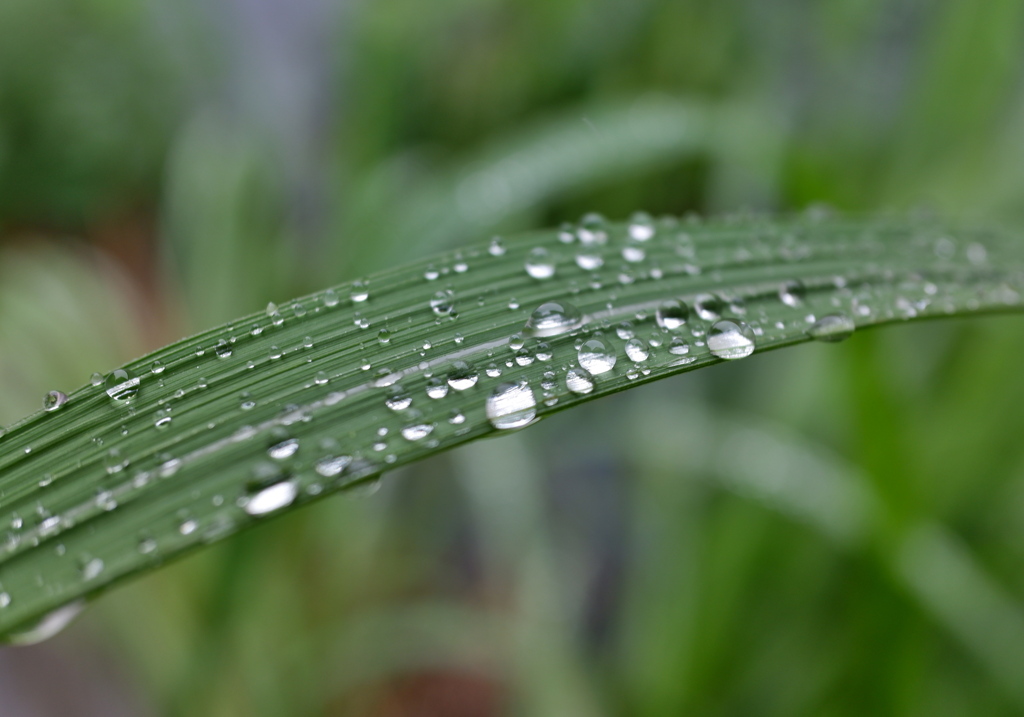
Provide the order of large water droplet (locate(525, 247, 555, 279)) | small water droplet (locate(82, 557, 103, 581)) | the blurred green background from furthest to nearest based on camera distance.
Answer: the blurred green background
large water droplet (locate(525, 247, 555, 279))
small water droplet (locate(82, 557, 103, 581))

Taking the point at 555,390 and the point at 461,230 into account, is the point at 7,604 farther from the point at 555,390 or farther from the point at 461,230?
the point at 461,230

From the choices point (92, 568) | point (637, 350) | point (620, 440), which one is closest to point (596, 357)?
point (637, 350)

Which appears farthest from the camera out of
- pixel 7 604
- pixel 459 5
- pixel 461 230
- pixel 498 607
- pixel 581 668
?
pixel 459 5

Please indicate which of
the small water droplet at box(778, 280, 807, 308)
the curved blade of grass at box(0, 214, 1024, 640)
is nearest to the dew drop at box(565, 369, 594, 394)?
the curved blade of grass at box(0, 214, 1024, 640)

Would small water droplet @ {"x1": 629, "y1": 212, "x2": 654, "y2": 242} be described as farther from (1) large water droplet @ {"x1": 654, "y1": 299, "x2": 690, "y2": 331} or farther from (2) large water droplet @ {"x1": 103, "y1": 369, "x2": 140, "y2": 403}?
(2) large water droplet @ {"x1": 103, "y1": 369, "x2": 140, "y2": 403}

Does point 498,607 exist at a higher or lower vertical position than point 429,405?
higher

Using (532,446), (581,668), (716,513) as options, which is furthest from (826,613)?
(532,446)

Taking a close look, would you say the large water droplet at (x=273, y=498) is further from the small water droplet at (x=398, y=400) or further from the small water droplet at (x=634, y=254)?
the small water droplet at (x=634, y=254)
